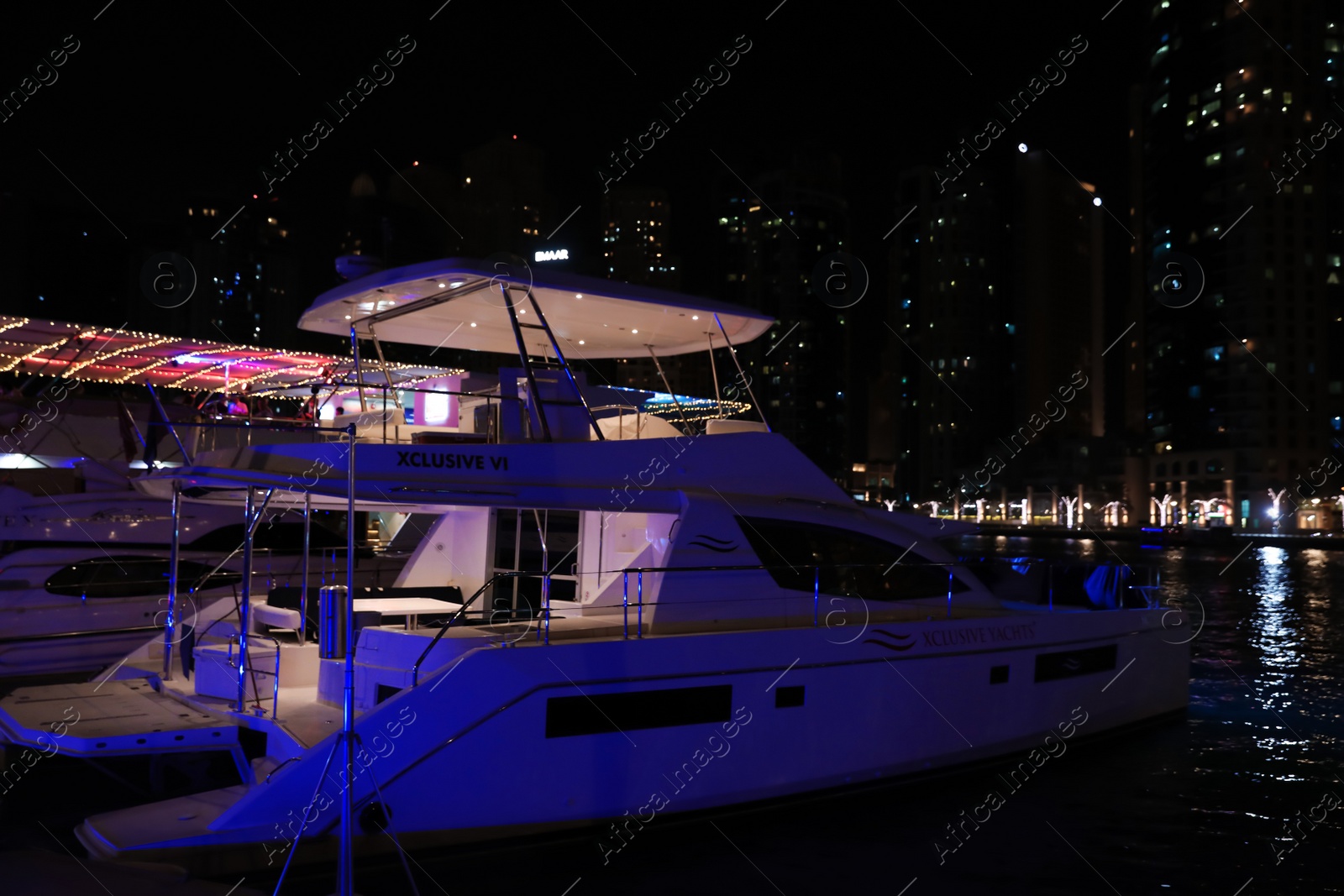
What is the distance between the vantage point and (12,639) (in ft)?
44.9

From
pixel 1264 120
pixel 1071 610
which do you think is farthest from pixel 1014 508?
pixel 1071 610

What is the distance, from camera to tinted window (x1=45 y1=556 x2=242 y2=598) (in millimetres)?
14484

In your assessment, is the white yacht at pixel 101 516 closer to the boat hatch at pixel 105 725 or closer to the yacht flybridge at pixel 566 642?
the yacht flybridge at pixel 566 642

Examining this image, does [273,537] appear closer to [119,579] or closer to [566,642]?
[119,579]

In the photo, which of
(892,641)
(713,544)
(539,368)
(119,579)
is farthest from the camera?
(119,579)

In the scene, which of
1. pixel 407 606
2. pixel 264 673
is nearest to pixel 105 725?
pixel 264 673

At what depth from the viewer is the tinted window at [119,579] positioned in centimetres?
1448

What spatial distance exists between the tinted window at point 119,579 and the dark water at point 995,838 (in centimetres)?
578

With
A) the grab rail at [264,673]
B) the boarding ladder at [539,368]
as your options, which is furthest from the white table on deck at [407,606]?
the boarding ladder at [539,368]

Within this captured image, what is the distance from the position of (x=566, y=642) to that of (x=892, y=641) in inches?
124

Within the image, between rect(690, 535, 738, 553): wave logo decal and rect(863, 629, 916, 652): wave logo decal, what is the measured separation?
1454mm

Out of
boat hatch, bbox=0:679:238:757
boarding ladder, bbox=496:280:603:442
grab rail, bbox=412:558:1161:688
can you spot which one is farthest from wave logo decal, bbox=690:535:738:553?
boat hatch, bbox=0:679:238:757

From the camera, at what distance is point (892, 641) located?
9070 mm

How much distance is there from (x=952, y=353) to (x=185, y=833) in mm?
148982
